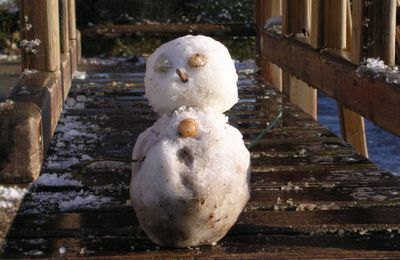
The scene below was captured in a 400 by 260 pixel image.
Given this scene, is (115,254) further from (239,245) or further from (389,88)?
(389,88)

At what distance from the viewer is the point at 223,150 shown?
2.93 m

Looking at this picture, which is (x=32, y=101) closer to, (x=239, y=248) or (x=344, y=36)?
(x=239, y=248)

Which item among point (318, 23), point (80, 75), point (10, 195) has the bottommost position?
point (80, 75)

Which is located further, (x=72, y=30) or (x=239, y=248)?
(x=72, y=30)

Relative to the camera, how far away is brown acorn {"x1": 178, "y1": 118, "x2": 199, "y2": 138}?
9.55 feet

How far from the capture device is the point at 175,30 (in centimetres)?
942

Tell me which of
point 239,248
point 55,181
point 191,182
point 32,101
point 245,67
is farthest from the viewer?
point 245,67

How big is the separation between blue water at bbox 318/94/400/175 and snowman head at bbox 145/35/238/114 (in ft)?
19.8

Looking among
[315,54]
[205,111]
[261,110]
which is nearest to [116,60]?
[261,110]

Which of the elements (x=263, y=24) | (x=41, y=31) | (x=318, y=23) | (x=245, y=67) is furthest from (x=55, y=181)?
(x=245, y=67)

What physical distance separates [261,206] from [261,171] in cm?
71

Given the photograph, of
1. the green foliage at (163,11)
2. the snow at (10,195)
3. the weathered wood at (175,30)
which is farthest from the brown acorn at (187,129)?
the green foliage at (163,11)

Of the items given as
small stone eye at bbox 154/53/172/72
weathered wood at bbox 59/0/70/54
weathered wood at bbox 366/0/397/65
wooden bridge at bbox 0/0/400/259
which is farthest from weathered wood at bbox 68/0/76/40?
small stone eye at bbox 154/53/172/72

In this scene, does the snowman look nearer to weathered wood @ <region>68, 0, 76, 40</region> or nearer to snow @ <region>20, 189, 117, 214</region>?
snow @ <region>20, 189, 117, 214</region>
